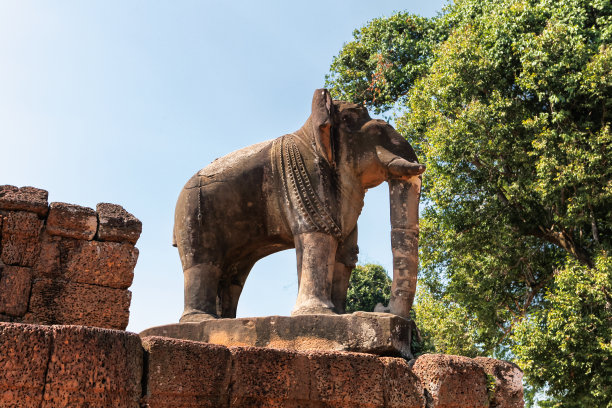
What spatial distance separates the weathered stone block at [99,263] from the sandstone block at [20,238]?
236 mm

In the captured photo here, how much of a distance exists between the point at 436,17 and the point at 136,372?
17.1m

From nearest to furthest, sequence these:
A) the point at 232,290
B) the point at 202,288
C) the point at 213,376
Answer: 1. the point at 213,376
2. the point at 202,288
3. the point at 232,290

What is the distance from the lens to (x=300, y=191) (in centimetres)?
602

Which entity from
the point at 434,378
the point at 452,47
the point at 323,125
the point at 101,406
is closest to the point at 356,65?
the point at 452,47

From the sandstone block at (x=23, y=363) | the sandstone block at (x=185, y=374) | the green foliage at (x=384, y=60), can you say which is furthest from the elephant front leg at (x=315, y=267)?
the green foliage at (x=384, y=60)

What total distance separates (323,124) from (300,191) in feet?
2.02

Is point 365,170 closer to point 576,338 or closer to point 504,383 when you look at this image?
point 504,383

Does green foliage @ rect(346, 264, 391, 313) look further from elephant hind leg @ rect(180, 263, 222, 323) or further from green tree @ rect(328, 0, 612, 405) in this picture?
elephant hind leg @ rect(180, 263, 222, 323)

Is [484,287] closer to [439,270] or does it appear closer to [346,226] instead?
[439,270]

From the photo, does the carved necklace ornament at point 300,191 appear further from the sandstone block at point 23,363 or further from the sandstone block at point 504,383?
the sandstone block at point 23,363

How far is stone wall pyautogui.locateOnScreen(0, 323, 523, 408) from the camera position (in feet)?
12.6

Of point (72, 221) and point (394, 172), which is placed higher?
point (394, 172)

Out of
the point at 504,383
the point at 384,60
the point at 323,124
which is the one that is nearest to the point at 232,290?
the point at 323,124

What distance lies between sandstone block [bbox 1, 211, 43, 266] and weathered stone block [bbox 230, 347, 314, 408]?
6.40 feet
